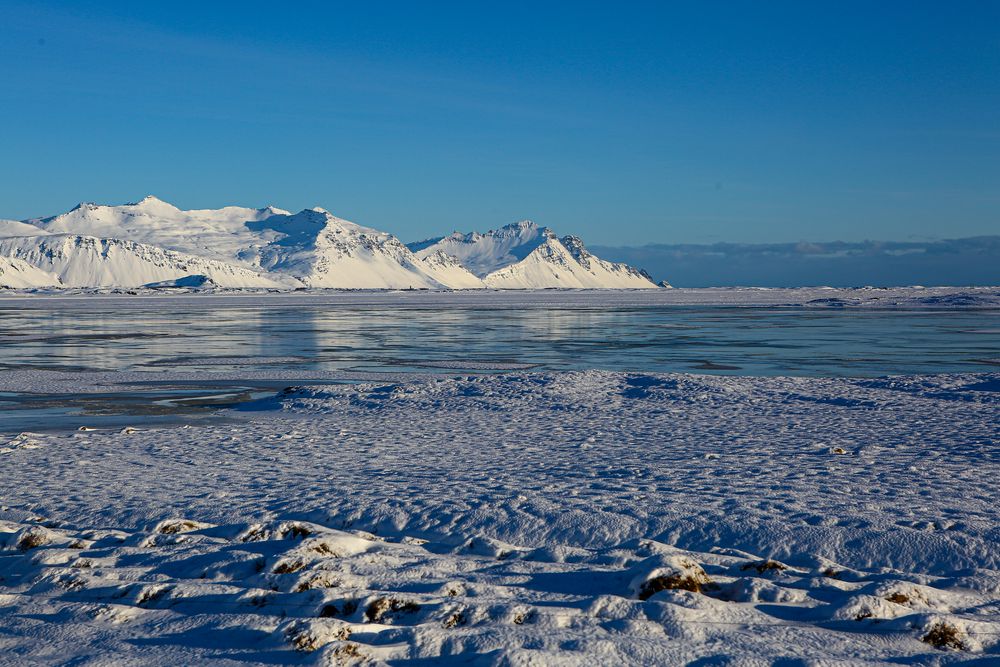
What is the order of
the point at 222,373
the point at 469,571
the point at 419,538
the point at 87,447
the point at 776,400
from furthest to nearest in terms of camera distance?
the point at 222,373 → the point at 776,400 → the point at 87,447 → the point at 419,538 → the point at 469,571

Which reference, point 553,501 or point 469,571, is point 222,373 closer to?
point 553,501

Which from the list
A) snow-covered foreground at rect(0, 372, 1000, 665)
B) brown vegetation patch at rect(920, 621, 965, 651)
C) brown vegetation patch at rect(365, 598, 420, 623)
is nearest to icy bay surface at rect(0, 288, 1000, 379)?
snow-covered foreground at rect(0, 372, 1000, 665)

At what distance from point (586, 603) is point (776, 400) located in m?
12.0

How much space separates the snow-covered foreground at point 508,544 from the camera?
5457 millimetres

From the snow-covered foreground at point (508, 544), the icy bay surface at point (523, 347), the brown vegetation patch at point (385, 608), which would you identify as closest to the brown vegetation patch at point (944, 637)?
the snow-covered foreground at point (508, 544)

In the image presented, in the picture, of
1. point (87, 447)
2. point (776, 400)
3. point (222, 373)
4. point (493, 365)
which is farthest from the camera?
point (493, 365)

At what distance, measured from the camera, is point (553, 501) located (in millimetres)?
8992

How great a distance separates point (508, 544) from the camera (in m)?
7.77

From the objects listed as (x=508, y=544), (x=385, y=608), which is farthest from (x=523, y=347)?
(x=385, y=608)

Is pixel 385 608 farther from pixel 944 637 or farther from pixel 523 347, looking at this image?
pixel 523 347

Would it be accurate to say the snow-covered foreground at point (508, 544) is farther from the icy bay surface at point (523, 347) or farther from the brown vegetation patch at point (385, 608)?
the icy bay surface at point (523, 347)

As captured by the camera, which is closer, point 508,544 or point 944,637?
point 944,637

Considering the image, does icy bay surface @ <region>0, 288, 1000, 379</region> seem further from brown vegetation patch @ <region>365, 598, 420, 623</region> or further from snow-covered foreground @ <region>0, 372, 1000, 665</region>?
brown vegetation patch @ <region>365, 598, 420, 623</region>

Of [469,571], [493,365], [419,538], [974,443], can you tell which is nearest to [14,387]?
[493,365]
